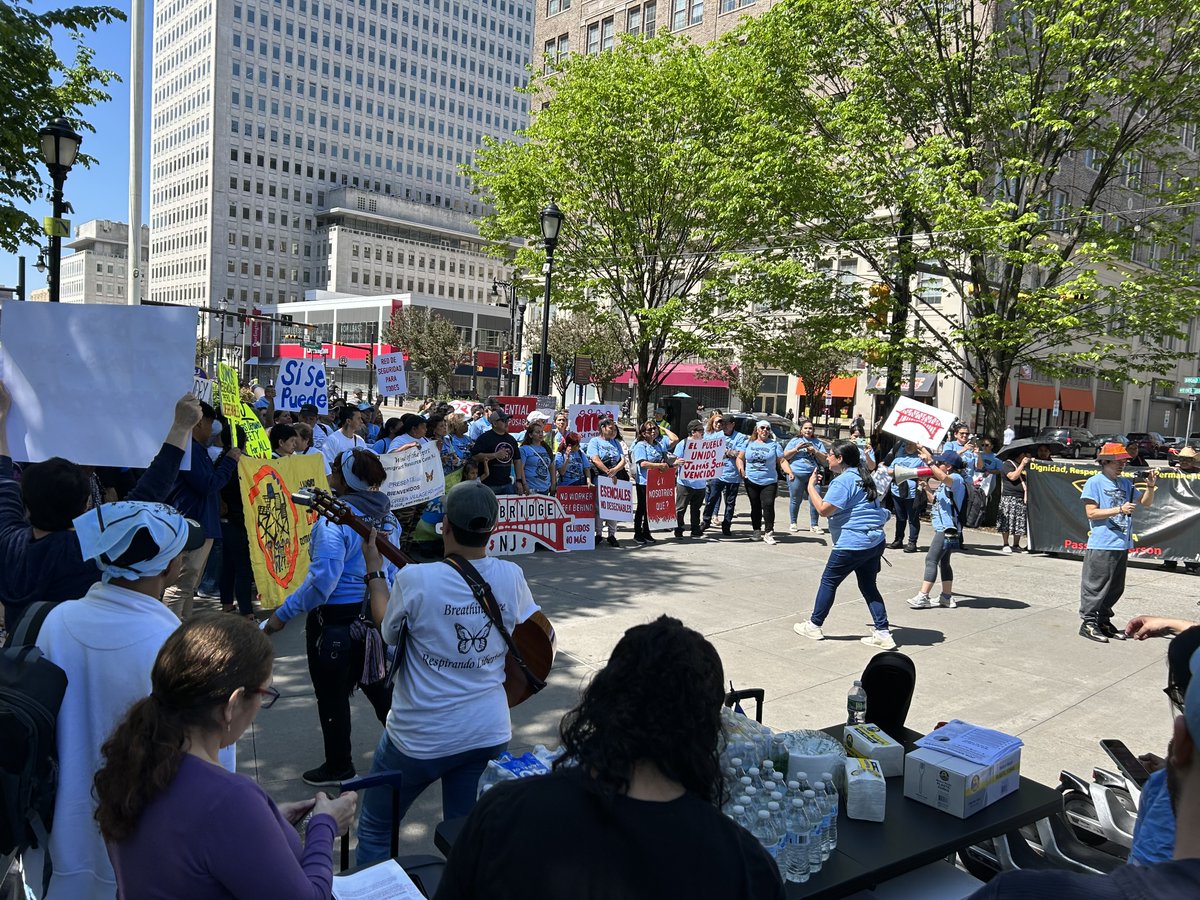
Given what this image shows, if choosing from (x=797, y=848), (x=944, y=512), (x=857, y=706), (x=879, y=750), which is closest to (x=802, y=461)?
(x=944, y=512)

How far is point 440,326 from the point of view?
234 ft

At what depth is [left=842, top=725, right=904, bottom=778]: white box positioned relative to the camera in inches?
134

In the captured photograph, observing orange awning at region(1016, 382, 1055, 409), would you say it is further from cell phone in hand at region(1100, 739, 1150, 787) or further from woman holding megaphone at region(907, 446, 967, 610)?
cell phone in hand at region(1100, 739, 1150, 787)

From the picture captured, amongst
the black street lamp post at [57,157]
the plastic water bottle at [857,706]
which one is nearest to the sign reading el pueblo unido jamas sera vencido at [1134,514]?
the plastic water bottle at [857,706]

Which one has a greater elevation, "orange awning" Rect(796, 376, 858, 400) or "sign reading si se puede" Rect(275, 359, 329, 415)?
"orange awning" Rect(796, 376, 858, 400)

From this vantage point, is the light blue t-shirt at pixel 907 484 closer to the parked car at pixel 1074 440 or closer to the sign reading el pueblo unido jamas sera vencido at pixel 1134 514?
the sign reading el pueblo unido jamas sera vencido at pixel 1134 514

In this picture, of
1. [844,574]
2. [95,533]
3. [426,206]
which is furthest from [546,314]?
[426,206]

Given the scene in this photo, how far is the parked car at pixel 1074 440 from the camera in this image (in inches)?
1414

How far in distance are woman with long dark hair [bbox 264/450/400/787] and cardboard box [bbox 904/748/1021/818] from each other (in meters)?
2.44

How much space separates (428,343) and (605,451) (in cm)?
5976

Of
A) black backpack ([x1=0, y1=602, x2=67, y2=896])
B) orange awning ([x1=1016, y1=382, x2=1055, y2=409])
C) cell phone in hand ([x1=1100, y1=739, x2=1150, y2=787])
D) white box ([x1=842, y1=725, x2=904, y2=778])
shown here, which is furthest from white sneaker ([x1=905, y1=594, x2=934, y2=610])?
orange awning ([x1=1016, y1=382, x2=1055, y2=409])

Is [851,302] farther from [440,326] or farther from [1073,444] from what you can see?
[440,326]

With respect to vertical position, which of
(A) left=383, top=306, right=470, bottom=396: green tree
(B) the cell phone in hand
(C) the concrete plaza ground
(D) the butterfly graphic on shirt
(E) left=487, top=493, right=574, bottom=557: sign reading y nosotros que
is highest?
(A) left=383, top=306, right=470, bottom=396: green tree

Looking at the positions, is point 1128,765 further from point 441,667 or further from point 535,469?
point 535,469
